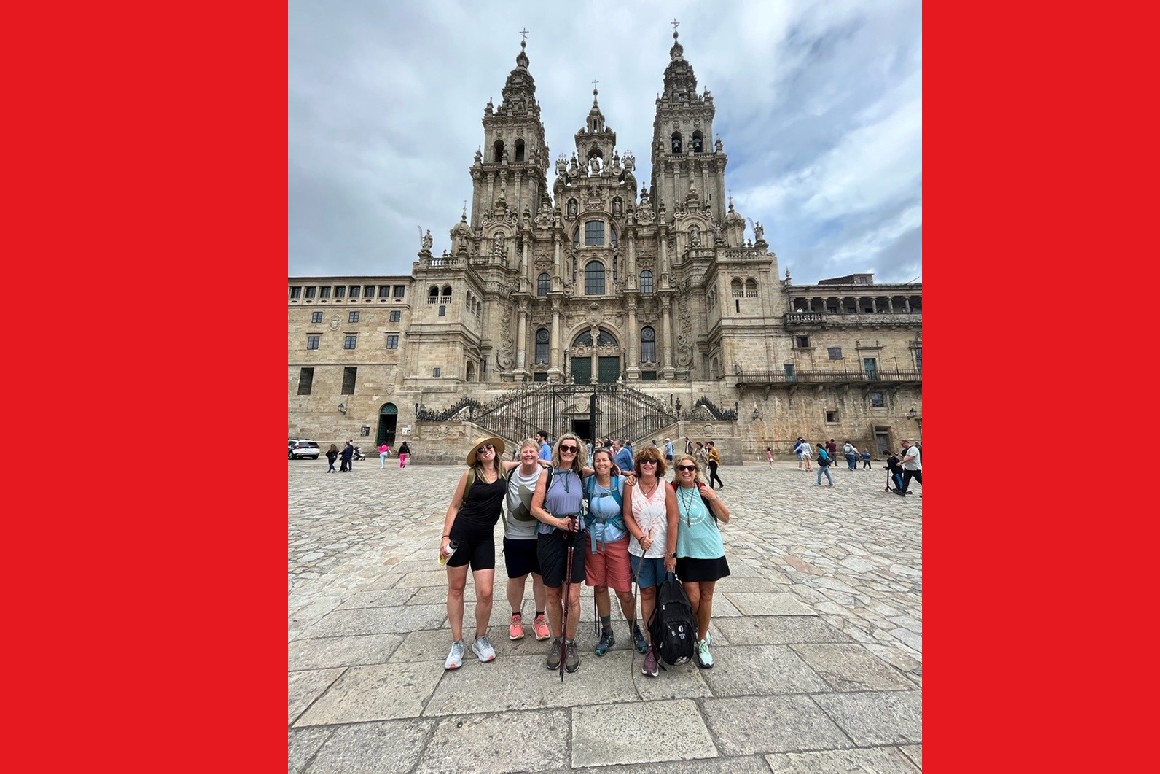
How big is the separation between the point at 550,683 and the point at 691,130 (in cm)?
4551

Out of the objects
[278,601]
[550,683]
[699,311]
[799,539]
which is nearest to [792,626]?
[550,683]

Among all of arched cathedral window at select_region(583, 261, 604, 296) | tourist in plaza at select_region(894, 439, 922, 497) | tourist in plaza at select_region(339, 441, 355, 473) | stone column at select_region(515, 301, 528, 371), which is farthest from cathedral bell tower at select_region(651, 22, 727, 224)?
tourist in plaza at select_region(339, 441, 355, 473)

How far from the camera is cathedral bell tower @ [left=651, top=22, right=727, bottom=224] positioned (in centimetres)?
3712

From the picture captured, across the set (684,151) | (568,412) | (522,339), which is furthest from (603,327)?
(684,151)

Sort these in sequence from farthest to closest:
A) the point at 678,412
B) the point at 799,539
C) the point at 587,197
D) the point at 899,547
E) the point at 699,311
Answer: the point at 587,197
the point at 699,311
the point at 678,412
the point at 799,539
the point at 899,547

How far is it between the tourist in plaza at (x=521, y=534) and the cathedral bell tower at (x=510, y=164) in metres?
36.3

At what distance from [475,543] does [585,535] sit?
0.83 meters

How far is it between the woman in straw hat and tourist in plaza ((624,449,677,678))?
101 cm

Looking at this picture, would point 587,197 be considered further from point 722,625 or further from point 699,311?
point 722,625

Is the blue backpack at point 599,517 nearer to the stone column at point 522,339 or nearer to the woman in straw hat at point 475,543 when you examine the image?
the woman in straw hat at point 475,543

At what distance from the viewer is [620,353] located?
111ft

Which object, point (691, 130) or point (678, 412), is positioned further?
point (691, 130)

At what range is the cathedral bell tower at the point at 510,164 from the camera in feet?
123

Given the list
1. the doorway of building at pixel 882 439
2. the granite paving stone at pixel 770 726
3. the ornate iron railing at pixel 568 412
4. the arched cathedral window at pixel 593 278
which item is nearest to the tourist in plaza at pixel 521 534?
the granite paving stone at pixel 770 726
